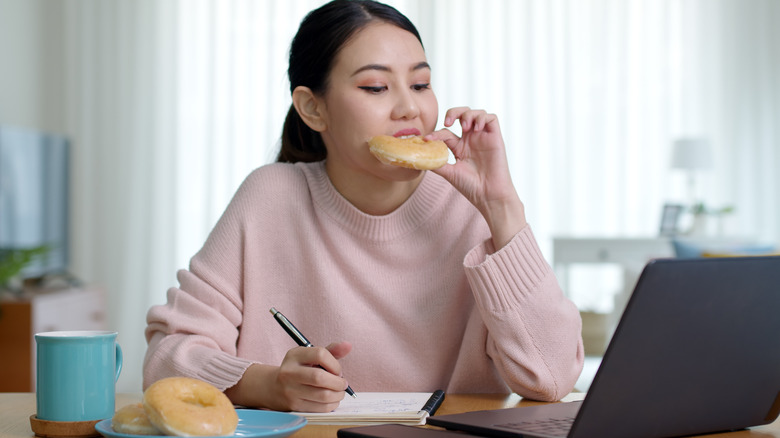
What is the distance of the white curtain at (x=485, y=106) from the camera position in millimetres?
5012

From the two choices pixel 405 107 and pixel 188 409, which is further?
pixel 405 107

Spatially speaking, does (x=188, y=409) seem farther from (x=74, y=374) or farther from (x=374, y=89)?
(x=374, y=89)

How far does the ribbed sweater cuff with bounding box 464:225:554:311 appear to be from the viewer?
1.21 meters

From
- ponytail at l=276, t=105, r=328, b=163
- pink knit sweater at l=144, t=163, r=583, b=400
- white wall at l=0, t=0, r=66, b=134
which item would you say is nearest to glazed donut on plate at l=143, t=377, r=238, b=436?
pink knit sweater at l=144, t=163, r=583, b=400

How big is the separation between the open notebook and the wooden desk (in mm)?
27

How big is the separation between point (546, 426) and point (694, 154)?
13.5 ft

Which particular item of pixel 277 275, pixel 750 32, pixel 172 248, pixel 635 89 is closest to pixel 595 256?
pixel 635 89

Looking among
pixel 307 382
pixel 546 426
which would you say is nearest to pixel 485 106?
pixel 307 382

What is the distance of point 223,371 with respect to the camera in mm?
1179

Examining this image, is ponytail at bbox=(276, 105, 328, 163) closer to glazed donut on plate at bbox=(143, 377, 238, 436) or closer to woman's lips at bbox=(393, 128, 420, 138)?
woman's lips at bbox=(393, 128, 420, 138)

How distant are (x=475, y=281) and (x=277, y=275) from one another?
0.42m

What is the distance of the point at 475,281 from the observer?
4.00 ft

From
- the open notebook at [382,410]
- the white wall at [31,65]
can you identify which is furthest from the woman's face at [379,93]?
the white wall at [31,65]

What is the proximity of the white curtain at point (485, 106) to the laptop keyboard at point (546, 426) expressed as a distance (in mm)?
4157
